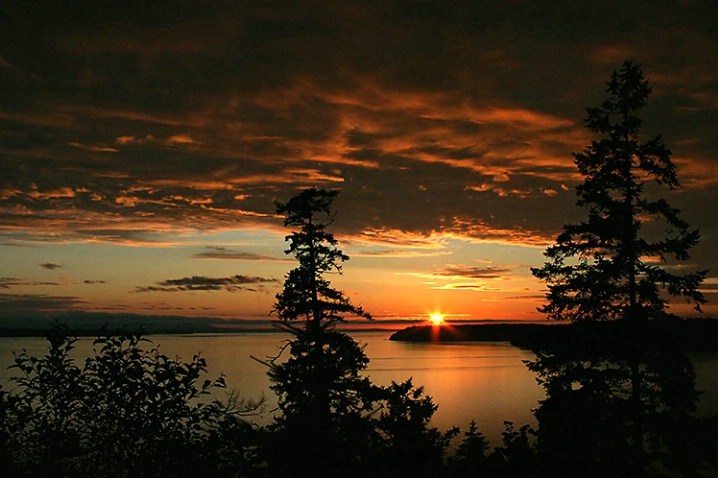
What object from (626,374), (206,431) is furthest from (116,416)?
(626,374)

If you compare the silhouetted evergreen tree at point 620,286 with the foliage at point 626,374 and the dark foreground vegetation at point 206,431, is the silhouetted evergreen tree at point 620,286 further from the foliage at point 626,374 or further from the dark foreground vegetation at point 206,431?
the dark foreground vegetation at point 206,431

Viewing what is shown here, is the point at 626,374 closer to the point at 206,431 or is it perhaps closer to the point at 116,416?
the point at 206,431

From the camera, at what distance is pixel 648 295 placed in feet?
70.2

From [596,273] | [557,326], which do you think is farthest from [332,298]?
[596,273]

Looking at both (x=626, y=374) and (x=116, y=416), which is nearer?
(x=116, y=416)

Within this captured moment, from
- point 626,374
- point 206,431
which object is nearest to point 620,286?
point 626,374

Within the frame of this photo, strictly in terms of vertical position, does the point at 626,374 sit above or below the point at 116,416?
above

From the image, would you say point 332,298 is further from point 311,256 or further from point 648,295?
point 648,295

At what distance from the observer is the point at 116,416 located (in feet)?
24.5

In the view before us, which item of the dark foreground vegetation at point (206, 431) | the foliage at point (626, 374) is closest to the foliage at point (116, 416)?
the dark foreground vegetation at point (206, 431)

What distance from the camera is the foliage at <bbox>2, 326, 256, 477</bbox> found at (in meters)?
7.09

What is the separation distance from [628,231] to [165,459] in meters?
19.8

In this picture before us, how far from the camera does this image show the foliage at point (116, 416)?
7.09m

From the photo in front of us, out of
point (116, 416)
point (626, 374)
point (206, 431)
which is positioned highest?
point (626, 374)
